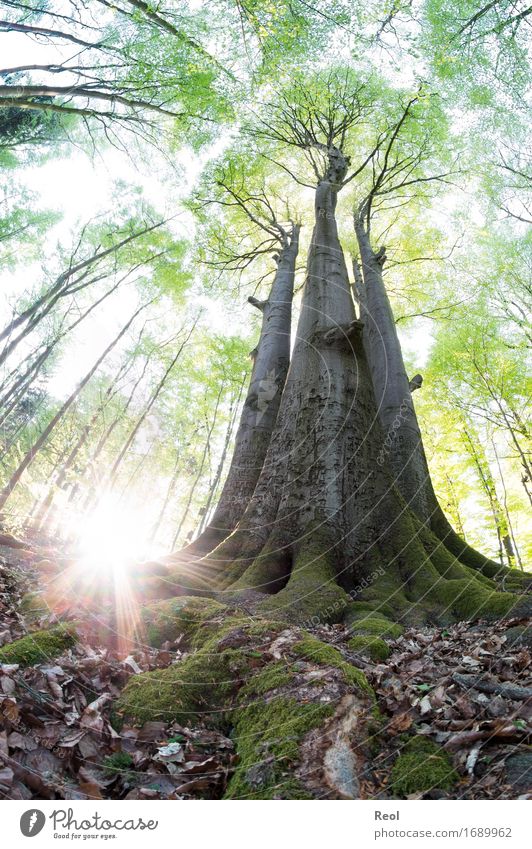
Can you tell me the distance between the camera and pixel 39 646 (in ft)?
7.59

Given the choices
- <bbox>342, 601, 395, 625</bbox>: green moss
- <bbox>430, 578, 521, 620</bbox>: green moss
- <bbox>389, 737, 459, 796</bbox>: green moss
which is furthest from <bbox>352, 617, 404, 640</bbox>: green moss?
<bbox>389, 737, 459, 796</bbox>: green moss

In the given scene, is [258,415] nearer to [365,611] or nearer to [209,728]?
[365,611]

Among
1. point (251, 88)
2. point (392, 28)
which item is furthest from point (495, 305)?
point (251, 88)

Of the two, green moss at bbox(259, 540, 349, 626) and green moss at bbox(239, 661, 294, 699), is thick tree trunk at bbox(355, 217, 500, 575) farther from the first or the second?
green moss at bbox(239, 661, 294, 699)

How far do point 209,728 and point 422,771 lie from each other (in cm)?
107

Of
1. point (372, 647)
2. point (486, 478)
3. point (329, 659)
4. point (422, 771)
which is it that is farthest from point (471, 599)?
point (486, 478)

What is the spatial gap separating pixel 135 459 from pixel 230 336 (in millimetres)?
12789

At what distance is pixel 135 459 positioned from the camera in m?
25.5

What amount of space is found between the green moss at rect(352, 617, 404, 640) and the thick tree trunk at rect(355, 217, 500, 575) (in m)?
2.00

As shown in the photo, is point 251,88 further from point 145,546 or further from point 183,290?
point 145,546

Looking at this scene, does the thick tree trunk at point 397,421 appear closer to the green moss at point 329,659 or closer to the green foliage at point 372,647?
the green foliage at point 372,647

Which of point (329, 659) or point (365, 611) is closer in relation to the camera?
point (329, 659)

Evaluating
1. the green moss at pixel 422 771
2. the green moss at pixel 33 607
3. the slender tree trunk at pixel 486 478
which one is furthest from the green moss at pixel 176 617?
the slender tree trunk at pixel 486 478

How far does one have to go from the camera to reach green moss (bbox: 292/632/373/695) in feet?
6.33
